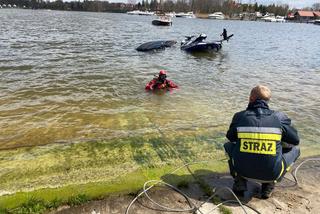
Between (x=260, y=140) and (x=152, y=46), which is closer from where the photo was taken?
(x=260, y=140)

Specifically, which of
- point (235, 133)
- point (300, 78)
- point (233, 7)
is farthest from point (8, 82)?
point (233, 7)

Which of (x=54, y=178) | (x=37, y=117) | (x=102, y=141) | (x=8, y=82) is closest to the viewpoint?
(x=54, y=178)

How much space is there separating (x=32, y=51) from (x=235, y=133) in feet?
64.4

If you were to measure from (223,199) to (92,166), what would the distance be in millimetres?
2362

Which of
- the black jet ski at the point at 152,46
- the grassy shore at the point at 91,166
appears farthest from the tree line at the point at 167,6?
the grassy shore at the point at 91,166

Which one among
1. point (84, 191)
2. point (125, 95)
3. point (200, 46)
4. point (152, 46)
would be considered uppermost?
point (84, 191)

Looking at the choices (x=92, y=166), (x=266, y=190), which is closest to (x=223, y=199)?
(x=266, y=190)

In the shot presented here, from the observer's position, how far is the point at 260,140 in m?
4.05

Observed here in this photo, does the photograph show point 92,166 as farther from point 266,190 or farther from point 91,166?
point 266,190

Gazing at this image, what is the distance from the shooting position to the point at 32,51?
20.8 meters

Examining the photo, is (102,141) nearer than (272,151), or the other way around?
(272,151)

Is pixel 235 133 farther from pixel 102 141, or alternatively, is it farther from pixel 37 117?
pixel 37 117

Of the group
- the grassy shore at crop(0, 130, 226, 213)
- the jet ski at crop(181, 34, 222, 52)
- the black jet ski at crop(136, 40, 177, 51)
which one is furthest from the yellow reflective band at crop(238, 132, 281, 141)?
the jet ski at crop(181, 34, 222, 52)

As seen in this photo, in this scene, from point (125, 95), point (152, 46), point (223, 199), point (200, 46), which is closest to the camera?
point (223, 199)
